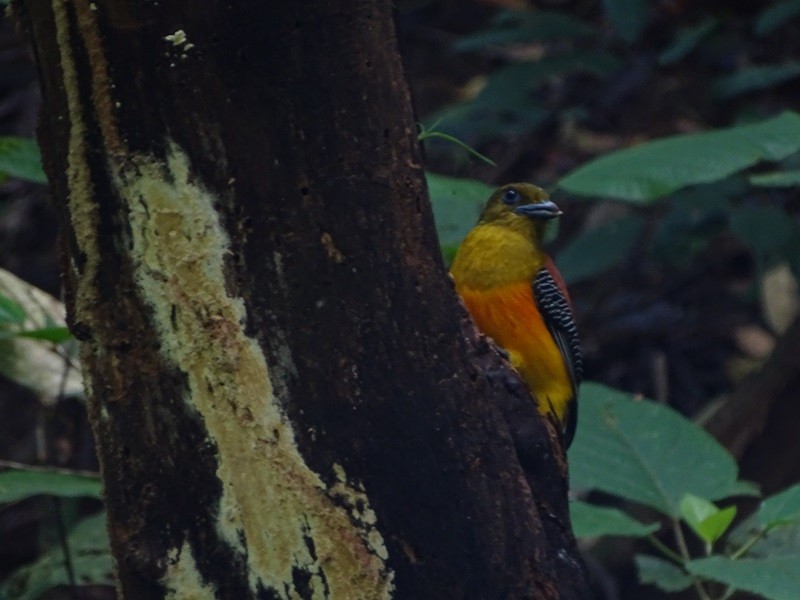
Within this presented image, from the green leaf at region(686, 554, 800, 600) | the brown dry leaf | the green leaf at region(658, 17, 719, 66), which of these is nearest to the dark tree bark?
the green leaf at region(686, 554, 800, 600)

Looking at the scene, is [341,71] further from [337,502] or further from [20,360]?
[20,360]

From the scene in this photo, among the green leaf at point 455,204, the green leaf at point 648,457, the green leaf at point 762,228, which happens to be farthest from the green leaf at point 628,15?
the green leaf at point 648,457

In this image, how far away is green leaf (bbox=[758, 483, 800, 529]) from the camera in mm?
2922

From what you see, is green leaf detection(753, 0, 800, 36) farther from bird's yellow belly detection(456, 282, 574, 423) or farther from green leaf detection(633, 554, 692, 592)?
green leaf detection(633, 554, 692, 592)

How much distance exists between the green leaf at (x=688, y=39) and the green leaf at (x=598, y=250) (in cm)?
91

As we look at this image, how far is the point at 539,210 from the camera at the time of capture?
381cm

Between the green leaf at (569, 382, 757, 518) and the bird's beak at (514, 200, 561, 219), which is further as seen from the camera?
the bird's beak at (514, 200, 561, 219)

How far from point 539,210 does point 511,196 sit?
0.10m

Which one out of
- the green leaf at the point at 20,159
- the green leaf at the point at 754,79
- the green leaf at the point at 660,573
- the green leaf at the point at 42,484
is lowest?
the green leaf at the point at 660,573

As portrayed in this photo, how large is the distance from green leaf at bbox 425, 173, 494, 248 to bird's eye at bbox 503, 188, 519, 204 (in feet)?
0.28

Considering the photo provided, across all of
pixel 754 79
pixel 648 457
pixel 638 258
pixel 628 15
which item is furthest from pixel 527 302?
pixel 638 258

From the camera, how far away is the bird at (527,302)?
3.57m

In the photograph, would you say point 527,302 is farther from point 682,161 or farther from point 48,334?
point 48,334

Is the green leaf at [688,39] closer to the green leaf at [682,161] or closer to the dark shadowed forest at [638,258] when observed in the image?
the dark shadowed forest at [638,258]
